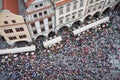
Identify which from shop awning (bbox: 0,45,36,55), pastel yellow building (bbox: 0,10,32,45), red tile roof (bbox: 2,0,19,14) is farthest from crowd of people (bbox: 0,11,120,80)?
red tile roof (bbox: 2,0,19,14)

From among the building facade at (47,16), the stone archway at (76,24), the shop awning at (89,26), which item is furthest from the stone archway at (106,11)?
the stone archway at (76,24)

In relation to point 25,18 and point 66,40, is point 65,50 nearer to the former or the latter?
point 66,40

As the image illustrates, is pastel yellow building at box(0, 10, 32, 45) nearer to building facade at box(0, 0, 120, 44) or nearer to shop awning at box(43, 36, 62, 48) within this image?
building facade at box(0, 0, 120, 44)

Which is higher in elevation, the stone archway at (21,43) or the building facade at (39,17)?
the building facade at (39,17)

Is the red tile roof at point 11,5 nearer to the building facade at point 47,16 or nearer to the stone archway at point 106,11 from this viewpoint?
the building facade at point 47,16

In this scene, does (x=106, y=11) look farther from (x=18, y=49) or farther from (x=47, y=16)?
(x=18, y=49)
